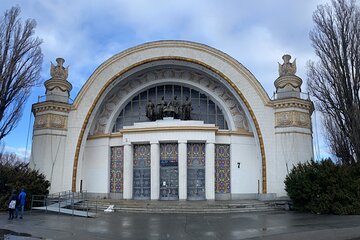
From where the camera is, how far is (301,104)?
21.5 m

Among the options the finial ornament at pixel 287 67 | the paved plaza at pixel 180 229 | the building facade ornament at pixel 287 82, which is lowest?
the paved plaza at pixel 180 229

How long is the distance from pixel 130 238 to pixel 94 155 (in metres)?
14.8

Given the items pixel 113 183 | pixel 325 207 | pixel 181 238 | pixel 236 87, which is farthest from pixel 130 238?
pixel 236 87

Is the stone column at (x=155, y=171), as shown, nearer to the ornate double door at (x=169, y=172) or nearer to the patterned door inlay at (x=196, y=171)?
the ornate double door at (x=169, y=172)

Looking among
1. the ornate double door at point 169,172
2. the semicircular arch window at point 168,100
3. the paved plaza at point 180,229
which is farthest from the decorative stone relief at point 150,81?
the paved plaza at point 180,229

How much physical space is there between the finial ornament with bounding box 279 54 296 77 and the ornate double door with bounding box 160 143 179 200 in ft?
30.0

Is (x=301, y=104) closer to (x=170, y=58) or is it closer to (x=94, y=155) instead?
(x=170, y=58)

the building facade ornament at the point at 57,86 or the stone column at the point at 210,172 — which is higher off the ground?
the building facade ornament at the point at 57,86

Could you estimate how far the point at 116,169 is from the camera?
23109 mm

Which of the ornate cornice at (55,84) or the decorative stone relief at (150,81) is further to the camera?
the decorative stone relief at (150,81)

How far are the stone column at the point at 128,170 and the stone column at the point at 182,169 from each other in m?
3.44

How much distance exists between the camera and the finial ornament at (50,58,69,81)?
79.0 feet

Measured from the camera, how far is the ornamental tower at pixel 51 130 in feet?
72.0

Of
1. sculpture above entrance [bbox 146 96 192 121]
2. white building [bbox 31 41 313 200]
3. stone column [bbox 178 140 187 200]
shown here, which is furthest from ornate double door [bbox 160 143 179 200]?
sculpture above entrance [bbox 146 96 192 121]
